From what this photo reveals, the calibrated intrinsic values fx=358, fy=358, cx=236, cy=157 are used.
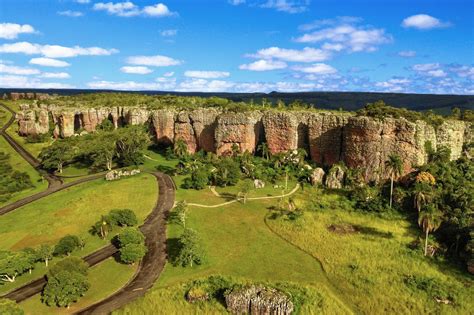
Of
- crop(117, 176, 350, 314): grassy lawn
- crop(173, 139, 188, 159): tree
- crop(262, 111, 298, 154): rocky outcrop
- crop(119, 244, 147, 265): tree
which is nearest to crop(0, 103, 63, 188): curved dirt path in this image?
crop(173, 139, 188, 159): tree

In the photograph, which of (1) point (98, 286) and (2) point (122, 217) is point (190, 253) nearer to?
(1) point (98, 286)

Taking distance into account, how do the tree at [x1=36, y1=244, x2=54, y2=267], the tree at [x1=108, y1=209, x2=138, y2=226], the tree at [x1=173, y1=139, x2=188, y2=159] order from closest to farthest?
the tree at [x1=36, y1=244, x2=54, y2=267] → the tree at [x1=108, y1=209, x2=138, y2=226] → the tree at [x1=173, y1=139, x2=188, y2=159]

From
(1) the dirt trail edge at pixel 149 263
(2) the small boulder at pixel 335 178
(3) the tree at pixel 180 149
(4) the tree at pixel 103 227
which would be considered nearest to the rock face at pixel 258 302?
(1) the dirt trail edge at pixel 149 263

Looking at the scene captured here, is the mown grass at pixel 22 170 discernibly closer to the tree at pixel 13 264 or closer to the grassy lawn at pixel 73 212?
the grassy lawn at pixel 73 212

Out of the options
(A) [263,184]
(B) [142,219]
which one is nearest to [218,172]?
(A) [263,184]

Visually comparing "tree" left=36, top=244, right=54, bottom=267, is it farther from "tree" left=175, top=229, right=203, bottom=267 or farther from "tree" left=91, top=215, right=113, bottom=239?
"tree" left=175, top=229, right=203, bottom=267

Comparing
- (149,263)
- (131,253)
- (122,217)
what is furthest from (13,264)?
(122,217)
